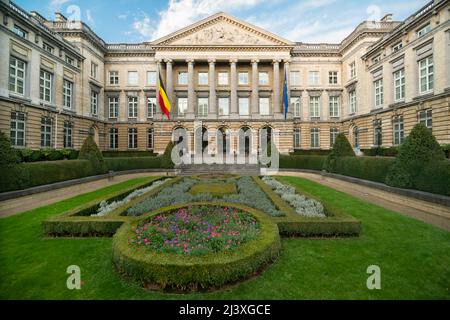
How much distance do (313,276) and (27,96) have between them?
27.6 m

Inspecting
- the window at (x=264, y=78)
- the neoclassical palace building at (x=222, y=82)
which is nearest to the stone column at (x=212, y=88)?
the neoclassical palace building at (x=222, y=82)

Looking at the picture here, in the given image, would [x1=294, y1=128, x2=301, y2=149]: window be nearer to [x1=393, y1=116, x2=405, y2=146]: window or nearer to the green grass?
[x1=393, y1=116, x2=405, y2=146]: window

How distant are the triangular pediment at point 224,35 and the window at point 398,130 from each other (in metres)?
17.6

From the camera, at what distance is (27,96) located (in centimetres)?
1997

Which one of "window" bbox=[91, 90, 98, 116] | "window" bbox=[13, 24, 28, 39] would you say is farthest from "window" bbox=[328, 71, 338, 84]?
"window" bbox=[13, 24, 28, 39]

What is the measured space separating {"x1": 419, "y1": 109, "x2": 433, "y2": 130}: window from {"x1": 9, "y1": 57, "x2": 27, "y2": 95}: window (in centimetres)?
3716

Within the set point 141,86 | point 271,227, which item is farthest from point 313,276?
point 141,86

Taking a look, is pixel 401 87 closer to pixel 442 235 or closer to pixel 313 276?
pixel 442 235

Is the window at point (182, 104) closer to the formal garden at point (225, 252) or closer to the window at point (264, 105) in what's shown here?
the window at point (264, 105)

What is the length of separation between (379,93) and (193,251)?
1244 inches

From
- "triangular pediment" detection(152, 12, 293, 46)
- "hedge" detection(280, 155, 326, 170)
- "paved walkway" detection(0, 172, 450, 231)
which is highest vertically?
"triangular pediment" detection(152, 12, 293, 46)

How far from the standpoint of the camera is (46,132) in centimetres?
2230

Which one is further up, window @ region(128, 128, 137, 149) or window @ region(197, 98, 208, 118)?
window @ region(197, 98, 208, 118)

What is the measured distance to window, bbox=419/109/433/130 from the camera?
19031 millimetres
